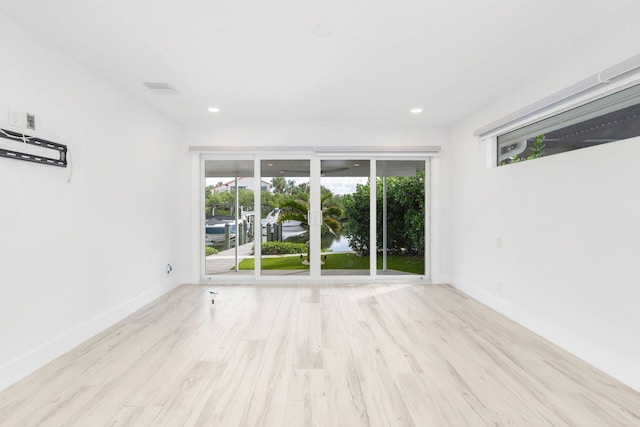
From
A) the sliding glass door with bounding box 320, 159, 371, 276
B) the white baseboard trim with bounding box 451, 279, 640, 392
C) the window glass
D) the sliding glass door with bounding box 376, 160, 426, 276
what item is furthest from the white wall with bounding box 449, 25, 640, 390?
the sliding glass door with bounding box 320, 159, 371, 276

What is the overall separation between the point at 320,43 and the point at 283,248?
3.16 meters

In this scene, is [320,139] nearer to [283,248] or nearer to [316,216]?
[316,216]

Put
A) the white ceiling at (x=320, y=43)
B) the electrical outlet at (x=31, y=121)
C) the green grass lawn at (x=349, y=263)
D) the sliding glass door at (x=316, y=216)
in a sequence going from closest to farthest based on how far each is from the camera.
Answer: the white ceiling at (x=320, y=43) → the electrical outlet at (x=31, y=121) → the sliding glass door at (x=316, y=216) → the green grass lawn at (x=349, y=263)

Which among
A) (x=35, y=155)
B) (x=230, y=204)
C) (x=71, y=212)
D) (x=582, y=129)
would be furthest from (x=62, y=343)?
(x=582, y=129)

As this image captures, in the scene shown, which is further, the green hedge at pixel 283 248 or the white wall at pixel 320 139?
the green hedge at pixel 283 248

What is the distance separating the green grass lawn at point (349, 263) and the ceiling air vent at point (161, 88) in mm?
2588

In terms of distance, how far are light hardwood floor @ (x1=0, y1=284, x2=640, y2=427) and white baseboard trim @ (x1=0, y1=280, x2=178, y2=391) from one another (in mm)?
67

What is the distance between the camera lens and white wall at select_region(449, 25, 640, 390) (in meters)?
2.09

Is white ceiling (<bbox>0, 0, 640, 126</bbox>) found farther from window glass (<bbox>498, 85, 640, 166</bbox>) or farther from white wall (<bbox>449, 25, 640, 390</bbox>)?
window glass (<bbox>498, 85, 640, 166</bbox>)

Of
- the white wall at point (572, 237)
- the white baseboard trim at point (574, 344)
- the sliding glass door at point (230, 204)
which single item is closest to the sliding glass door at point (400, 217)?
the white wall at point (572, 237)

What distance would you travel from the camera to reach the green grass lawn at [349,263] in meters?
4.88

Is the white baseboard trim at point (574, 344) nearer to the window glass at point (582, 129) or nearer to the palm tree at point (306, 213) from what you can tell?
the window glass at point (582, 129)

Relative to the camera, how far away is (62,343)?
247cm

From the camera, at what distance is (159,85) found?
3.13 metres
